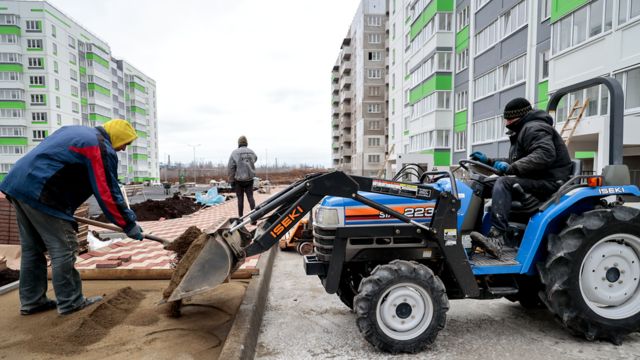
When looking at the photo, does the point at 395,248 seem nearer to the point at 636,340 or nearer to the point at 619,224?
the point at 619,224

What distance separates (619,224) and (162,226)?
30.3 ft

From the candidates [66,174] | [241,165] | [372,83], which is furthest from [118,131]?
[372,83]

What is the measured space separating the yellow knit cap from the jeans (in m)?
0.91

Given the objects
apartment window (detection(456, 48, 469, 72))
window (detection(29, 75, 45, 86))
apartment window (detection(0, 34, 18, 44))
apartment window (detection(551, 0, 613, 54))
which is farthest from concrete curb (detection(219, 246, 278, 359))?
apartment window (detection(0, 34, 18, 44))

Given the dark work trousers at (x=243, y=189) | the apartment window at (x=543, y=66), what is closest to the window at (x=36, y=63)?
the dark work trousers at (x=243, y=189)

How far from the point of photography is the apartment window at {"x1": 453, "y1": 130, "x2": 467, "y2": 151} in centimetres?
2685

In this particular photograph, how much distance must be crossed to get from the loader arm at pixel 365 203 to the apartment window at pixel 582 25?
13541mm

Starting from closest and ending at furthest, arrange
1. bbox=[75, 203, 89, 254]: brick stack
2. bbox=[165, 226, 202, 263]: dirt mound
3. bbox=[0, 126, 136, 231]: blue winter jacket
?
bbox=[0, 126, 136, 231]: blue winter jacket → bbox=[165, 226, 202, 263]: dirt mound → bbox=[75, 203, 89, 254]: brick stack

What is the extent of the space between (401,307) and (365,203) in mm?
895

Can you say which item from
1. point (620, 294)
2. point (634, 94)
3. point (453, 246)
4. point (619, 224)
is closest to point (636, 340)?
point (620, 294)

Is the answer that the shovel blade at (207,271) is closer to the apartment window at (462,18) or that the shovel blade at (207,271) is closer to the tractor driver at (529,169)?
the tractor driver at (529,169)

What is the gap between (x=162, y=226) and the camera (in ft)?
32.3

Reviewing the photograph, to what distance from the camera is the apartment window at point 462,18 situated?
25.9 metres

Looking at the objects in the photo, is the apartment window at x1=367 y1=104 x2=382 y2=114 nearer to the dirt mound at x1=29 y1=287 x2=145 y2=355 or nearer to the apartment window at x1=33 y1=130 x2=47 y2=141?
Result: the apartment window at x1=33 y1=130 x2=47 y2=141
